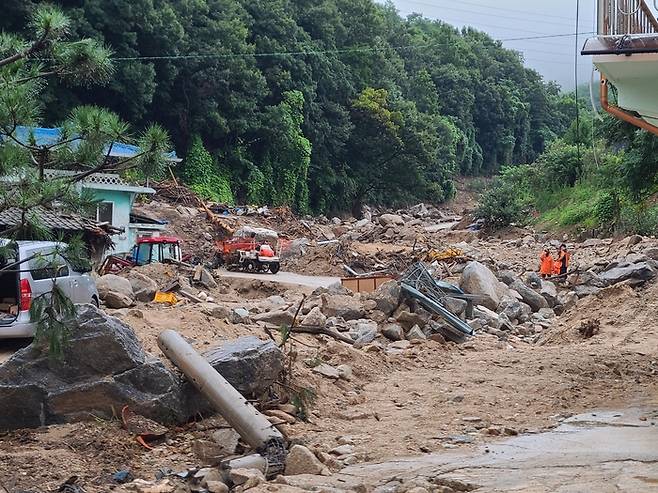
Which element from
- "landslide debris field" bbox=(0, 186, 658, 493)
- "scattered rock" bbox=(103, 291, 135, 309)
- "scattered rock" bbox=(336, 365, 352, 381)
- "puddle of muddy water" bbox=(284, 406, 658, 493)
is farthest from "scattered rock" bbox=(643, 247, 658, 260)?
"puddle of muddy water" bbox=(284, 406, 658, 493)

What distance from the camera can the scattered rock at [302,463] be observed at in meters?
6.77

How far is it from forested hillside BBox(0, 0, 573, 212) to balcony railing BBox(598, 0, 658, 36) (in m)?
25.3

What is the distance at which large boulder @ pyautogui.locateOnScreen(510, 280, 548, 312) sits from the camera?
60.4 feet

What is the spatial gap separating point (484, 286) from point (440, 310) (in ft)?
11.0

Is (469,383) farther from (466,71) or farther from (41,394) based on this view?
(466,71)

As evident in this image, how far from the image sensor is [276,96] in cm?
5012

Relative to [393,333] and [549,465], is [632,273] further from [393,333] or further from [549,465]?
[549,465]

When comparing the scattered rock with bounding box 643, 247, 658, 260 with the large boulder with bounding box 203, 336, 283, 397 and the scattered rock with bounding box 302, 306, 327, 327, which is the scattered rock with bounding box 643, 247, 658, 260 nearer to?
the scattered rock with bounding box 302, 306, 327, 327

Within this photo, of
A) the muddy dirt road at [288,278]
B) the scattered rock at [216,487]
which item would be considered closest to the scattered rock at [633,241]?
the muddy dirt road at [288,278]

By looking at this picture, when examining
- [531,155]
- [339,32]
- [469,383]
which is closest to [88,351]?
[469,383]

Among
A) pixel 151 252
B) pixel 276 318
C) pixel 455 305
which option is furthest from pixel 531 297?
pixel 151 252

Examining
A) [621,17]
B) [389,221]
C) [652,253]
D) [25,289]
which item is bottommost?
[652,253]

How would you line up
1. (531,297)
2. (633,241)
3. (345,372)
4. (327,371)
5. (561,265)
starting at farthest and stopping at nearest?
1. (633,241)
2. (561,265)
3. (531,297)
4. (345,372)
5. (327,371)

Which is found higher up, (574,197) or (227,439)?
(574,197)
